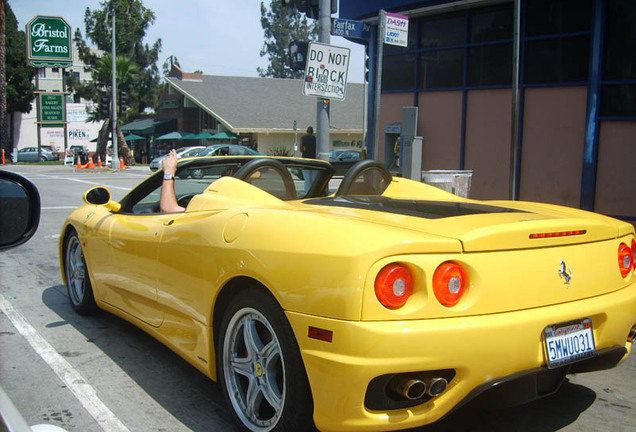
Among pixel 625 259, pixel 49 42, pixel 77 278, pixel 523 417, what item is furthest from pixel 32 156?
pixel 625 259

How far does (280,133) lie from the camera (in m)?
42.0

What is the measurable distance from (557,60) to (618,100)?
151 cm

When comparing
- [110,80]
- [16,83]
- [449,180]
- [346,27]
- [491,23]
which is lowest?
[449,180]

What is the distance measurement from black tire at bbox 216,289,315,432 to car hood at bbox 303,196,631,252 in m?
0.63

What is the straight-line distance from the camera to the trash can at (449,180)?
32.9ft

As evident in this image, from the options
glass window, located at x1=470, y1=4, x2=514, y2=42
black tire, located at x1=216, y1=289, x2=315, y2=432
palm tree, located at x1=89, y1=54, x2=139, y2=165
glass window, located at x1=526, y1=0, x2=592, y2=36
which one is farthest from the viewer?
palm tree, located at x1=89, y1=54, x2=139, y2=165

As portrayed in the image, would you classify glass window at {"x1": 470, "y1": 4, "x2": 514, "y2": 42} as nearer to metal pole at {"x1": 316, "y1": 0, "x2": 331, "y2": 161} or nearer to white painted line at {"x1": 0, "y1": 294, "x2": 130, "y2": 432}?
metal pole at {"x1": 316, "y1": 0, "x2": 331, "y2": 161}

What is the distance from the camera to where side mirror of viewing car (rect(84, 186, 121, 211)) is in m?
4.60

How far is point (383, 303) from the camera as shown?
247 centimetres

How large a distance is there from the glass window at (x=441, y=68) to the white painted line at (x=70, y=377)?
11.2m

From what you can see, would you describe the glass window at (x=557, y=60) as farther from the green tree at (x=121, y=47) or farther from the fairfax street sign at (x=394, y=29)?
the green tree at (x=121, y=47)

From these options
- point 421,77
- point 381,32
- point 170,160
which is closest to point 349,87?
point 421,77

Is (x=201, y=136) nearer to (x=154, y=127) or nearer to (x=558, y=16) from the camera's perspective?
(x=154, y=127)

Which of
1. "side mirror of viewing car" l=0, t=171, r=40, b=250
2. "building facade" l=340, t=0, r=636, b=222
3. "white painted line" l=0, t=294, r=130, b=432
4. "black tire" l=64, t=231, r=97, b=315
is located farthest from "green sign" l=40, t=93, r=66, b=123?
"side mirror of viewing car" l=0, t=171, r=40, b=250
